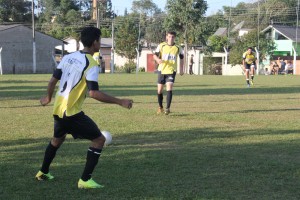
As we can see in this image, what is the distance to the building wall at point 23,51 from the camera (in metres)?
56.8

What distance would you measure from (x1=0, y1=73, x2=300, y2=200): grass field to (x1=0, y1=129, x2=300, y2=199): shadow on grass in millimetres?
11

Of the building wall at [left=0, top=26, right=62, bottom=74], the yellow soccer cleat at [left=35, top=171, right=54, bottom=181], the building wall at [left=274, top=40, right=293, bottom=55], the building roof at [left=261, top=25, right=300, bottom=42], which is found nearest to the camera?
the yellow soccer cleat at [left=35, top=171, right=54, bottom=181]

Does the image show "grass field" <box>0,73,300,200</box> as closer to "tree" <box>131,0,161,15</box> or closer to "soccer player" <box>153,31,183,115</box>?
"soccer player" <box>153,31,183,115</box>

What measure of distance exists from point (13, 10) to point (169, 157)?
3094 inches

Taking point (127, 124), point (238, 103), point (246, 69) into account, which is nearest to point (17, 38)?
point (246, 69)

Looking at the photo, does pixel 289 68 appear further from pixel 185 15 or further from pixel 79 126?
pixel 79 126

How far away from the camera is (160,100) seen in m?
13.7

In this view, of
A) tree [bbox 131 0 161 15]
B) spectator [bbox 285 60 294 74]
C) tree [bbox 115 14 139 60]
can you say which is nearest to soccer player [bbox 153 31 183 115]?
spectator [bbox 285 60 294 74]

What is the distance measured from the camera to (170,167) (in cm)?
704

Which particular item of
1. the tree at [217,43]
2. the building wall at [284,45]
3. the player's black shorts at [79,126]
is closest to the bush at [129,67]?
the tree at [217,43]

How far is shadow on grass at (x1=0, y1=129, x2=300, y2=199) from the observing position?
19.1 ft

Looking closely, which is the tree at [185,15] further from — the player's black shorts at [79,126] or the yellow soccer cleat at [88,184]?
the yellow soccer cleat at [88,184]

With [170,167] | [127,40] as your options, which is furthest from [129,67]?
[170,167]

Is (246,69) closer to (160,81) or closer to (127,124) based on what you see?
(160,81)
